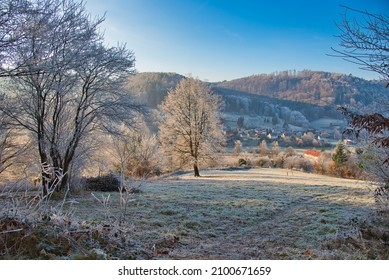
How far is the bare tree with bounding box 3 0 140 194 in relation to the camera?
7508mm

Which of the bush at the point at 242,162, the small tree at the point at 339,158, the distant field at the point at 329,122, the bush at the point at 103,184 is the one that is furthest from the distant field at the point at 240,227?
the bush at the point at 242,162

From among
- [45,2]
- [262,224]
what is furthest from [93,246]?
[45,2]

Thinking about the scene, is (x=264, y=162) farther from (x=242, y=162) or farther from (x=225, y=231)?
(x=225, y=231)

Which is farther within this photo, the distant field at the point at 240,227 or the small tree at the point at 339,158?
the small tree at the point at 339,158

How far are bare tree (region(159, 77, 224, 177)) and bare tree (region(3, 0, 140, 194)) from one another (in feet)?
28.8

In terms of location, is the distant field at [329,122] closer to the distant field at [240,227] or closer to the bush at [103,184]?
the distant field at [240,227]

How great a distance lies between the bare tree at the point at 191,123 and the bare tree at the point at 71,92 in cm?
877

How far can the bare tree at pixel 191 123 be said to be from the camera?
1925 centimetres

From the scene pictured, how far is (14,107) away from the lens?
7488 millimetres

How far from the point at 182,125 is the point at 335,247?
1554cm

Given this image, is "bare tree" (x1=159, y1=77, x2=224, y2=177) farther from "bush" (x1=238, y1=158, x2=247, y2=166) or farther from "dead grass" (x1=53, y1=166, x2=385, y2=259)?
"bush" (x1=238, y1=158, x2=247, y2=166)

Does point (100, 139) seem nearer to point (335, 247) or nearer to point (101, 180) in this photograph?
point (101, 180)

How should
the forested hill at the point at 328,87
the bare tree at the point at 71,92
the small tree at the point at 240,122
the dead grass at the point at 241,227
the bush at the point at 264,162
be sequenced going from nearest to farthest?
the dead grass at the point at 241,227
the forested hill at the point at 328,87
the bare tree at the point at 71,92
the bush at the point at 264,162
the small tree at the point at 240,122

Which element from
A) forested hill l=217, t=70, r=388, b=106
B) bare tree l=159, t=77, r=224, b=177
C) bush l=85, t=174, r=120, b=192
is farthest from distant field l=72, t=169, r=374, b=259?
bare tree l=159, t=77, r=224, b=177
